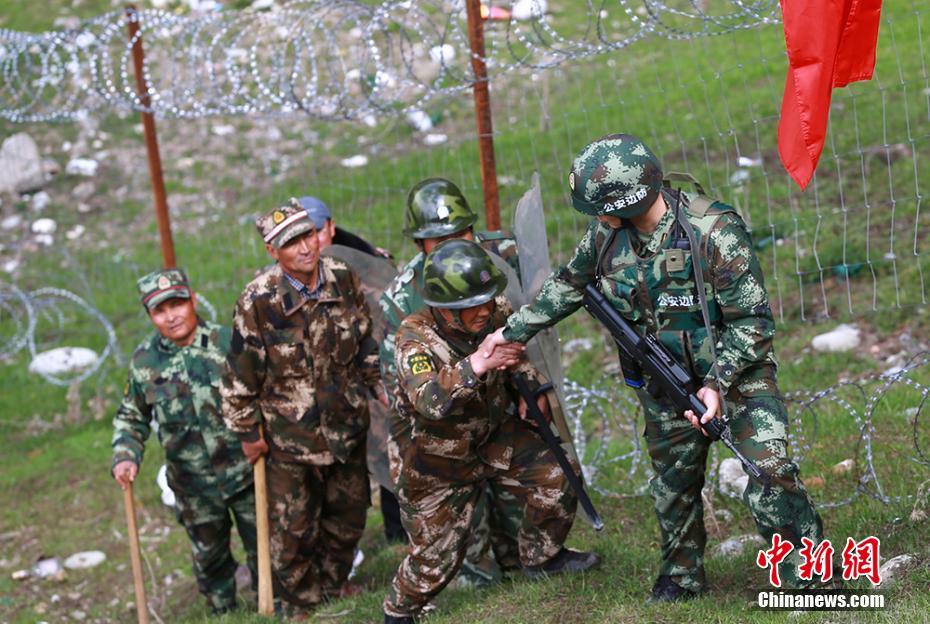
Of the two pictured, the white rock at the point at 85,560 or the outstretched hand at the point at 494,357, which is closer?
Result: the outstretched hand at the point at 494,357

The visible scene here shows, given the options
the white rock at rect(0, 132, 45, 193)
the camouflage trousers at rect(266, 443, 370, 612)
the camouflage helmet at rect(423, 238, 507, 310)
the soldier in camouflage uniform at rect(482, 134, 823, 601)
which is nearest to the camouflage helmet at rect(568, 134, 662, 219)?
the soldier in camouflage uniform at rect(482, 134, 823, 601)

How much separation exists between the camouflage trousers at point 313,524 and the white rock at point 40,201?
8811mm

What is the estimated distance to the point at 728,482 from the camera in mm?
5746

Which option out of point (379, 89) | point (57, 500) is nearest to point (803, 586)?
point (379, 89)

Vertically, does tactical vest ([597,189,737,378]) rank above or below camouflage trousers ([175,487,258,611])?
above

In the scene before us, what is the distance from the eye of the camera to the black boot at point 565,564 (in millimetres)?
5117

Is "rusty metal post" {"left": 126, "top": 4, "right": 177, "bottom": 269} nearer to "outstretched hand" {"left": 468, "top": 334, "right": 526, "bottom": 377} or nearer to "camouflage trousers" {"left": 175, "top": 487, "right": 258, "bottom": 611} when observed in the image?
"camouflage trousers" {"left": 175, "top": 487, "right": 258, "bottom": 611}

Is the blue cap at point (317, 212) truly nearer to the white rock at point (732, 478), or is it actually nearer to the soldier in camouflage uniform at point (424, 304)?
the soldier in camouflage uniform at point (424, 304)

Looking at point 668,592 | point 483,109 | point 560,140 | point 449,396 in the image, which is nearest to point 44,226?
point 560,140

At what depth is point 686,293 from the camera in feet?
13.6

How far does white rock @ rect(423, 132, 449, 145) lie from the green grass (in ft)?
0.29

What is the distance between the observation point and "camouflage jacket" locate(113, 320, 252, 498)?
5.91m

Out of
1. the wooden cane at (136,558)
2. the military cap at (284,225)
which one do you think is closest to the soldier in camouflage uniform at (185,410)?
the wooden cane at (136,558)

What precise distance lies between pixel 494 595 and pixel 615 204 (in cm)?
192
